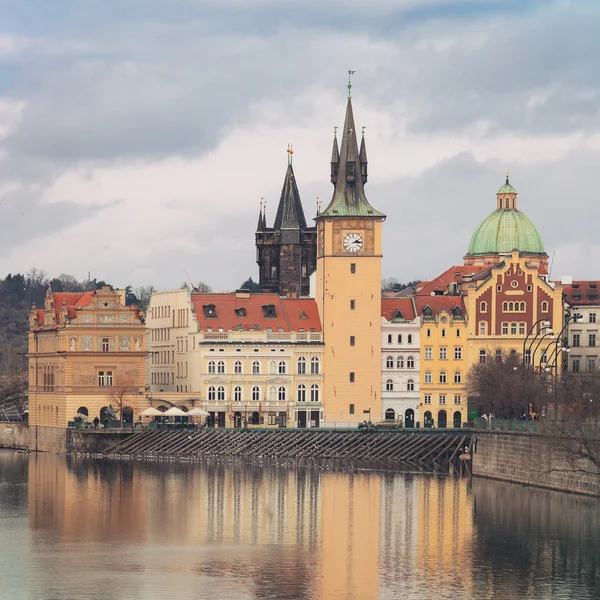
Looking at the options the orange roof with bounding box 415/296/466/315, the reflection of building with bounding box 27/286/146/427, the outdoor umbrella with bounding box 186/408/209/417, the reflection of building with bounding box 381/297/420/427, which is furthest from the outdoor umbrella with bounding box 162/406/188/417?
the orange roof with bounding box 415/296/466/315

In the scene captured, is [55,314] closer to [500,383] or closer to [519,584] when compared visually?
[500,383]

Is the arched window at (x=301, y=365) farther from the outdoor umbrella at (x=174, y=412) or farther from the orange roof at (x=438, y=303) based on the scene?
the outdoor umbrella at (x=174, y=412)

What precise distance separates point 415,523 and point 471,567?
16188 millimetres

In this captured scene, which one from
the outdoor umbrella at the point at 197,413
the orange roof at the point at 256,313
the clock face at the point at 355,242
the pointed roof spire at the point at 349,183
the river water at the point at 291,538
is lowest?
the river water at the point at 291,538

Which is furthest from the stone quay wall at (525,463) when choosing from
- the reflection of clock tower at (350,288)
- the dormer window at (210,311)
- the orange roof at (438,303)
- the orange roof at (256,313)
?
the dormer window at (210,311)

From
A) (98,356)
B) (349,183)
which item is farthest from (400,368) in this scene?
(98,356)

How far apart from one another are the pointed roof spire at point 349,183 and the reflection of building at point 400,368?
31.0 feet

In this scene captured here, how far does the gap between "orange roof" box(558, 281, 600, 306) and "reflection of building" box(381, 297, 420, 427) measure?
16180 millimetres

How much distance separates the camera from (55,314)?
17150 centimetres

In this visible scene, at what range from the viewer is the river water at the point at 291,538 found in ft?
265

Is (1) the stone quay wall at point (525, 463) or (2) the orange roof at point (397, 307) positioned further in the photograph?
(2) the orange roof at point (397, 307)

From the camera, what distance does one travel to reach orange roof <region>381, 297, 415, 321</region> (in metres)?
174

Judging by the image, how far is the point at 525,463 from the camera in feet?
397

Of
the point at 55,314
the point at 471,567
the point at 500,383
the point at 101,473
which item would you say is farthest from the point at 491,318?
the point at 471,567
